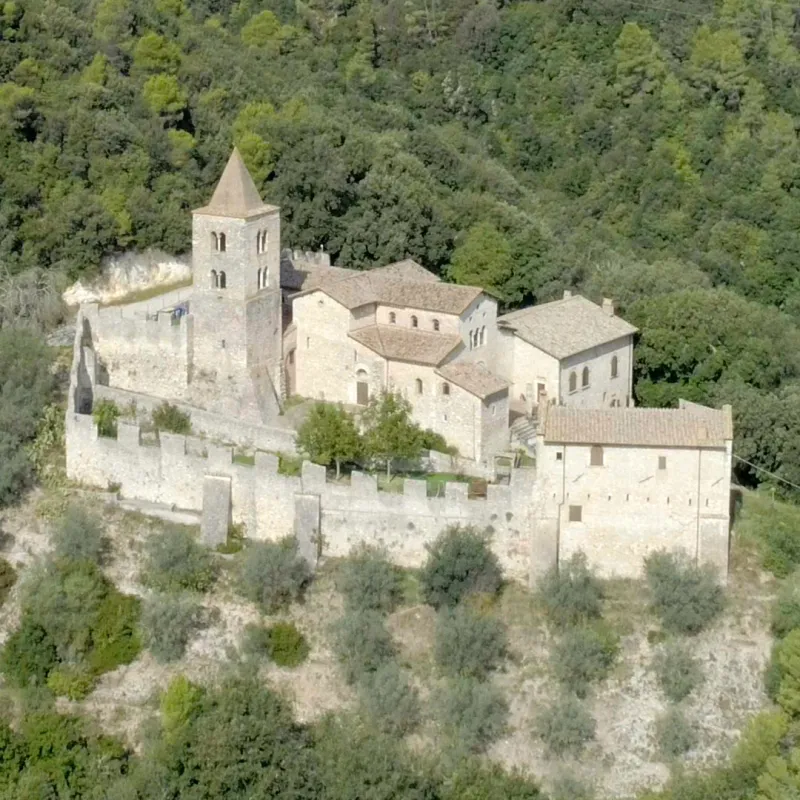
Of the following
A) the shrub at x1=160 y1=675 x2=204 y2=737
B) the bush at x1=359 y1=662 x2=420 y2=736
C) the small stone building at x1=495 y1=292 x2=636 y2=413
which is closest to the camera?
the bush at x1=359 y1=662 x2=420 y2=736

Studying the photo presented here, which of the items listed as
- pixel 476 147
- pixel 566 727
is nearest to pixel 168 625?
pixel 566 727

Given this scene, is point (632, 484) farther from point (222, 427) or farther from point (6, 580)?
point (6, 580)

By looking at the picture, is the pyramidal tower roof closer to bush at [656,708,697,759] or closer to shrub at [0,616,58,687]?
shrub at [0,616,58,687]

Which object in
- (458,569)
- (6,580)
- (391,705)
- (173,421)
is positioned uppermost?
(173,421)

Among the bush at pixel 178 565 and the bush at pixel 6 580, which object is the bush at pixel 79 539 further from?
the bush at pixel 178 565

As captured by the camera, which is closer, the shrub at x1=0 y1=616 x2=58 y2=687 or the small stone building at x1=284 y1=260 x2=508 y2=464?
the shrub at x1=0 y1=616 x2=58 y2=687

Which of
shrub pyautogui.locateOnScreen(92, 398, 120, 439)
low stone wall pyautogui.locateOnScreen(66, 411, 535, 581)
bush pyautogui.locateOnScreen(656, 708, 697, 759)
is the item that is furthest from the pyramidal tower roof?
bush pyautogui.locateOnScreen(656, 708, 697, 759)
